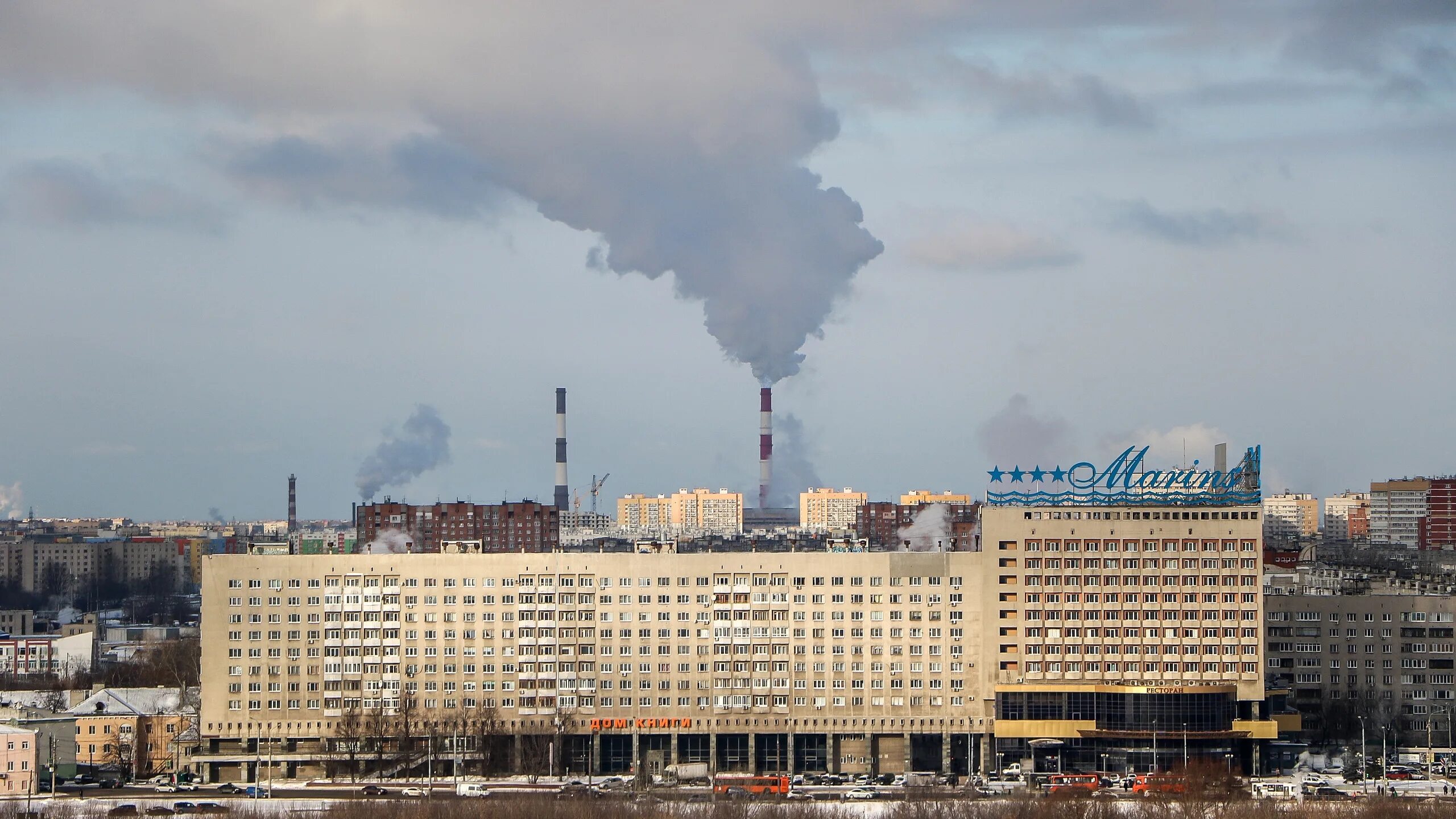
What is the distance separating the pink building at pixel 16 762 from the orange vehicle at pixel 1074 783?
161ft

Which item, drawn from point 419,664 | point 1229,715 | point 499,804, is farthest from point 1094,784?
point 419,664

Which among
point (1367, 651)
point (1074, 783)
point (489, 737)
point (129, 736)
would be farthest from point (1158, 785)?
point (129, 736)

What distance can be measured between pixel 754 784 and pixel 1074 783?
15.9 meters

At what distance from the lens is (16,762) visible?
337ft

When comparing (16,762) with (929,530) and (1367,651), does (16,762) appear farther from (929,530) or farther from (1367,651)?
(1367,651)

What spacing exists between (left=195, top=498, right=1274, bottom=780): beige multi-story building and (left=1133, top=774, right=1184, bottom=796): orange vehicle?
9818 mm

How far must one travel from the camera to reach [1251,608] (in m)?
116

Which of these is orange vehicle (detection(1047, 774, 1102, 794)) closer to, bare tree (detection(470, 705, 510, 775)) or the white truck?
the white truck

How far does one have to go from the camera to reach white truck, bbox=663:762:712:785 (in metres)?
108

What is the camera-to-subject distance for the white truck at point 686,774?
4272 inches

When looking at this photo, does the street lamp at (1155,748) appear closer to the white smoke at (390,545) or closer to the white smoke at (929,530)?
the white smoke at (929,530)

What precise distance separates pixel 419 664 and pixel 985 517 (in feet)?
107

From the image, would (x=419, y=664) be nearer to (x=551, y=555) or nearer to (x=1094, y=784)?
(x=551, y=555)

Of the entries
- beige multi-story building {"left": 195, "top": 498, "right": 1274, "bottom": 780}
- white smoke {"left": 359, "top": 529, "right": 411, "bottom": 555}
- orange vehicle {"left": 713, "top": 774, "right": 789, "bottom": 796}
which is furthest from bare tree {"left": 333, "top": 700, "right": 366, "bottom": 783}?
orange vehicle {"left": 713, "top": 774, "right": 789, "bottom": 796}
